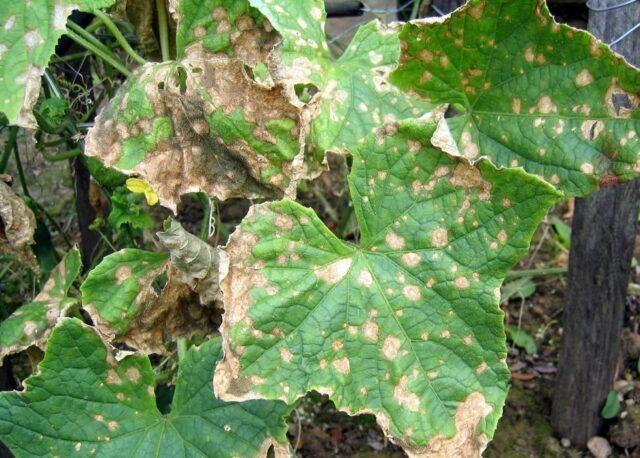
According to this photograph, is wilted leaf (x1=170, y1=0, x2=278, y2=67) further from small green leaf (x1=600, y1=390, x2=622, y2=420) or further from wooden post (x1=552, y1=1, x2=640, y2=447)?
small green leaf (x1=600, y1=390, x2=622, y2=420)

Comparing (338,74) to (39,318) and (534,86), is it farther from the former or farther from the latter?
(39,318)

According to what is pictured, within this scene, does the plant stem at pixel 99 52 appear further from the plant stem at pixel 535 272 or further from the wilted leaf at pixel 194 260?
the plant stem at pixel 535 272

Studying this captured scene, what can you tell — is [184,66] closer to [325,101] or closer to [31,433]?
[325,101]

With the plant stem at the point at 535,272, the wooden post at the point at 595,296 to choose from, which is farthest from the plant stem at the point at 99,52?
the plant stem at the point at 535,272

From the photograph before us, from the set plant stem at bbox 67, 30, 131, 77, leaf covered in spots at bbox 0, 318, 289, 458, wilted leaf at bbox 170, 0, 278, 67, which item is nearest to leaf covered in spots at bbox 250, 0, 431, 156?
wilted leaf at bbox 170, 0, 278, 67

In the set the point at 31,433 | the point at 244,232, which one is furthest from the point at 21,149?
the point at 244,232

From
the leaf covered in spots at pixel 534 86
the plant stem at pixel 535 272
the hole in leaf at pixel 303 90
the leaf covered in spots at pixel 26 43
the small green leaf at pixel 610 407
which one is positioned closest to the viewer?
the leaf covered in spots at pixel 26 43
